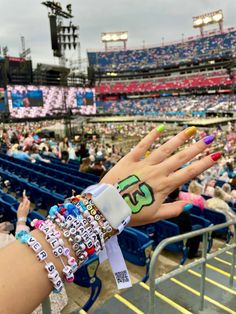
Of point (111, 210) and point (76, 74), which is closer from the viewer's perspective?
point (111, 210)

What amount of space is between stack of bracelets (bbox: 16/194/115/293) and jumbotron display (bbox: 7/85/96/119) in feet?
93.6

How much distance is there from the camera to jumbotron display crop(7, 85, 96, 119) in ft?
104

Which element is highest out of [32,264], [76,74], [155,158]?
[76,74]

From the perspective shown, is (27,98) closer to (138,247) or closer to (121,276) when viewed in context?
(138,247)

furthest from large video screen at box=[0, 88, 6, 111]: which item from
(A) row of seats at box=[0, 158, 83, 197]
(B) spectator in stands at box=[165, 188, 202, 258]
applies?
(B) spectator in stands at box=[165, 188, 202, 258]

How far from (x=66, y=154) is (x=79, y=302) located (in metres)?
10.3

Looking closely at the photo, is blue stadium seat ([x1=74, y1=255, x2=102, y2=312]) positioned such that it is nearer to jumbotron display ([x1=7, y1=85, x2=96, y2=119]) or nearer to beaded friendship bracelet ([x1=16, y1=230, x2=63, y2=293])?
beaded friendship bracelet ([x1=16, y1=230, x2=63, y2=293])

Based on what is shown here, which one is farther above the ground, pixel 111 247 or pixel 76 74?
pixel 76 74

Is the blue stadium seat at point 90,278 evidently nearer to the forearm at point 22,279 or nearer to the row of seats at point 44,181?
the forearm at point 22,279

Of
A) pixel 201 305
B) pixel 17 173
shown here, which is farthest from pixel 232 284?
pixel 17 173

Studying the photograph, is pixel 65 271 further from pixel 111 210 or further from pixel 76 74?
pixel 76 74

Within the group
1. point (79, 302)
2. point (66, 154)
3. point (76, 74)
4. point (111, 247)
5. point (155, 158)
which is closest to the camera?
point (111, 247)

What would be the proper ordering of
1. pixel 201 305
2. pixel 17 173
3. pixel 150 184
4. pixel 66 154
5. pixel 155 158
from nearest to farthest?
pixel 150 184 → pixel 155 158 → pixel 201 305 → pixel 17 173 → pixel 66 154

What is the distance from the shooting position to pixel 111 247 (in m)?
1.36
